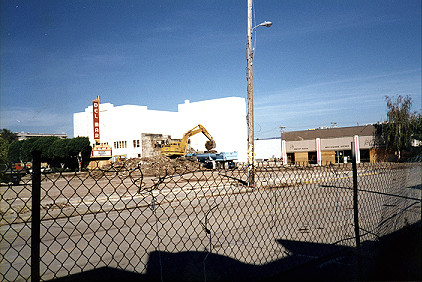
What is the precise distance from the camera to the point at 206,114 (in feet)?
232

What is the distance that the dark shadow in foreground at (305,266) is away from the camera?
165 inches

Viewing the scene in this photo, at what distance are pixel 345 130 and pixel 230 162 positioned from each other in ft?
71.6

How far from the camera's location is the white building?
62.8 m

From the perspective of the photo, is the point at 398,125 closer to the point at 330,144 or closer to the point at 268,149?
the point at 330,144

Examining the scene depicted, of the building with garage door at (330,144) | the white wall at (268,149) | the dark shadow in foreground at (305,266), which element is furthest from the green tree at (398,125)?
the dark shadow in foreground at (305,266)

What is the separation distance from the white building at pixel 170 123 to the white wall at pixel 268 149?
28.9ft

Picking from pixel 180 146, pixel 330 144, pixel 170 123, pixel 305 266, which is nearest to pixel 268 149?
pixel 330 144

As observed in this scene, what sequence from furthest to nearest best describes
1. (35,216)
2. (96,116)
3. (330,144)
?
1. (96,116)
2. (330,144)
3. (35,216)

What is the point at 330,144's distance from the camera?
57.3 metres

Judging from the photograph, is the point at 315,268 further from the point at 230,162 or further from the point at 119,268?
the point at 230,162

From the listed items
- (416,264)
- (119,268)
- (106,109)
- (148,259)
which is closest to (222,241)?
(148,259)

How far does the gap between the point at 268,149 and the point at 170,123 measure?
2223 centimetres

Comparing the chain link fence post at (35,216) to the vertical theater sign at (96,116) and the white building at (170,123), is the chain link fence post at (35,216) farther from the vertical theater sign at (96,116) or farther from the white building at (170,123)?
the vertical theater sign at (96,116)

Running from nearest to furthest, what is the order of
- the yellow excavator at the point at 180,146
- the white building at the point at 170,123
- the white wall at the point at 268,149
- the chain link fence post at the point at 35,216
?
the chain link fence post at the point at 35,216
the yellow excavator at the point at 180,146
the white building at the point at 170,123
the white wall at the point at 268,149
